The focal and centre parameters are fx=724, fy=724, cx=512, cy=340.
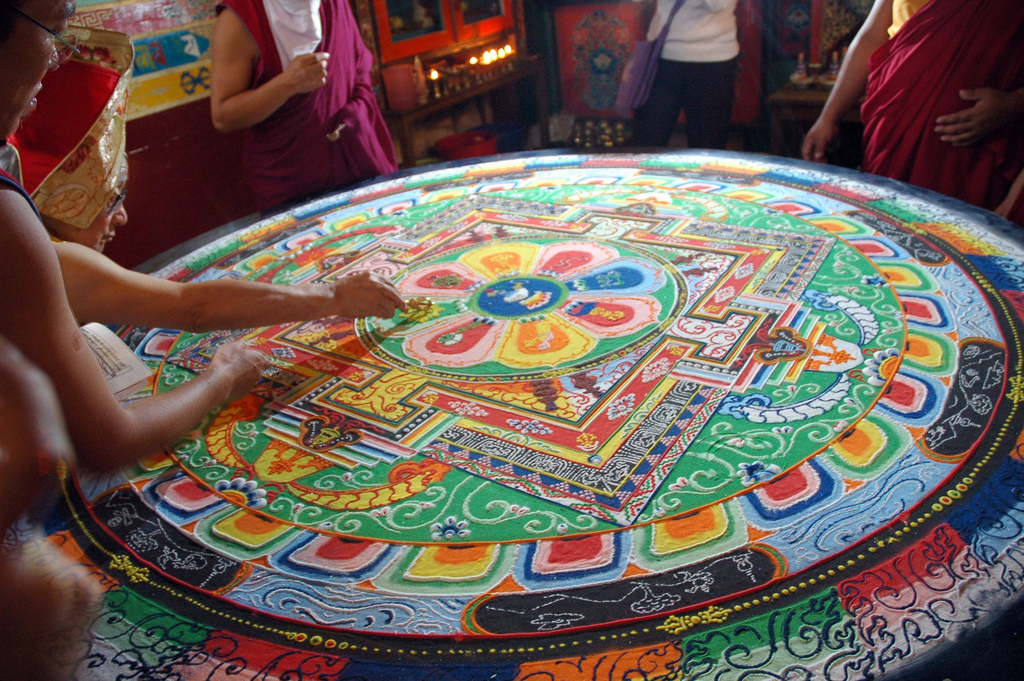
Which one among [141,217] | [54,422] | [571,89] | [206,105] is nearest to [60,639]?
[54,422]

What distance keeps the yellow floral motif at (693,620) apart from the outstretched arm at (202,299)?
1.16 meters

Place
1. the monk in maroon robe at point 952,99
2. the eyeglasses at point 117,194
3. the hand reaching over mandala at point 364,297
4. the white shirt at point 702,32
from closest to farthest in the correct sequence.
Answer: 1. the hand reaching over mandala at point 364,297
2. the eyeglasses at point 117,194
3. the monk in maroon robe at point 952,99
4. the white shirt at point 702,32

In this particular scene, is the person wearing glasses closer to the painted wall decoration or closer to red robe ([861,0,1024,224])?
red robe ([861,0,1024,224])

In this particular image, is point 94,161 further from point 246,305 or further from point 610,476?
point 610,476

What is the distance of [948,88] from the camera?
7.96 feet

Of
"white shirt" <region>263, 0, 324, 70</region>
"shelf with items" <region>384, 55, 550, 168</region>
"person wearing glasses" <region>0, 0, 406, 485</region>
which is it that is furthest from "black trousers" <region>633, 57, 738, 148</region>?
"person wearing glasses" <region>0, 0, 406, 485</region>

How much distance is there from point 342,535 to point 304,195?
2.06 metres

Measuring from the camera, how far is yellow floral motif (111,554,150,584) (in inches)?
44.4

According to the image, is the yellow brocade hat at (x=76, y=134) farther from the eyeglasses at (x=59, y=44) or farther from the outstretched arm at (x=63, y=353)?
the outstretched arm at (x=63, y=353)

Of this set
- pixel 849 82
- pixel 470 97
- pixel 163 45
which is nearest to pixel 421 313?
pixel 849 82

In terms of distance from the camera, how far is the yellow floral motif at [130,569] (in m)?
1.13

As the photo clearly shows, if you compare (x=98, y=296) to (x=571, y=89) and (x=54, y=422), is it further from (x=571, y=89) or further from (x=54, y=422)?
(x=571, y=89)

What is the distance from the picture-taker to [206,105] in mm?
4242

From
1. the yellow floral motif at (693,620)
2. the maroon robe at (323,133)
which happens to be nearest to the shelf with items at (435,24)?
the maroon robe at (323,133)
